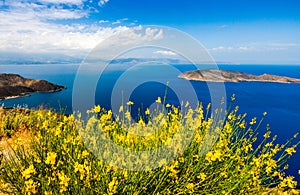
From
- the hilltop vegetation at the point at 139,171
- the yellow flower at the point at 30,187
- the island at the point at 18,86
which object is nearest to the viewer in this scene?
the yellow flower at the point at 30,187

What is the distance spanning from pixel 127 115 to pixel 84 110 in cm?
82

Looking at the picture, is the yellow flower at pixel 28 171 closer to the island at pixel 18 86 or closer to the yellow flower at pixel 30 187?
the yellow flower at pixel 30 187

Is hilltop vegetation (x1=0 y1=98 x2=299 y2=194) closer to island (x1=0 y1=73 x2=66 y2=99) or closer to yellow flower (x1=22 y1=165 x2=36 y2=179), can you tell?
yellow flower (x1=22 y1=165 x2=36 y2=179)

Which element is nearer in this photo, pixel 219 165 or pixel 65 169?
pixel 65 169

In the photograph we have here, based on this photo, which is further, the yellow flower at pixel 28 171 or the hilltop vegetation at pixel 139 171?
the hilltop vegetation at pixel 139 171

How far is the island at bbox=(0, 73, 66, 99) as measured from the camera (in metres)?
73.4

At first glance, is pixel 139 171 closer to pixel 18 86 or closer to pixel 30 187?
pixel 30 187

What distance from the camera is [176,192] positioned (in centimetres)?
348

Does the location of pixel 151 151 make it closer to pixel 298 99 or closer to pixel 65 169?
pixel 65 169

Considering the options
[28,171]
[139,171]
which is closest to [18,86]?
[28,171]

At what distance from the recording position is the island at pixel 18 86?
73438mm

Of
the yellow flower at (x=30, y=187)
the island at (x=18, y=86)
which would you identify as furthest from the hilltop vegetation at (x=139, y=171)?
the island at (x=18, y=86)

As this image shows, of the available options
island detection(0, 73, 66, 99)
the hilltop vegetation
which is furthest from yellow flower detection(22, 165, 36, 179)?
island detection(0, 73, 66, 99)

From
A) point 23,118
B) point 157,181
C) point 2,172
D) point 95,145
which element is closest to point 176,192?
point 157,181
